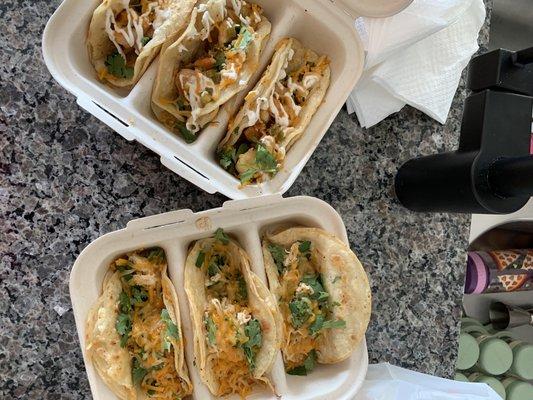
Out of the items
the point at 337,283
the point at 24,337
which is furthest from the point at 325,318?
the point at 24,337

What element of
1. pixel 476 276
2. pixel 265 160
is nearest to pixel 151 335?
pixel 265 160

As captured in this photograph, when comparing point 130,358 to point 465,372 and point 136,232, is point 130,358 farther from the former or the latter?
point 465,372

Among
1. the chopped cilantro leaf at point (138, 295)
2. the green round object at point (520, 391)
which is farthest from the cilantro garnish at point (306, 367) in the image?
the green round object at point (520, 391)

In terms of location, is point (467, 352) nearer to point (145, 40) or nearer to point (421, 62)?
point (421, 62)

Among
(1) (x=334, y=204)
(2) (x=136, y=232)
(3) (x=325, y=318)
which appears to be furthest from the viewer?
(1) (x=334, y=204)

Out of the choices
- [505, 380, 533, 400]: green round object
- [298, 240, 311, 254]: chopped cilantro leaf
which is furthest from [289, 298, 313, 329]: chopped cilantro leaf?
[505, 380, 533, 400]: green round object

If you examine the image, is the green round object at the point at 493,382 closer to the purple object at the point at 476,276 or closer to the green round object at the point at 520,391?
the green round object at the point at 520,391

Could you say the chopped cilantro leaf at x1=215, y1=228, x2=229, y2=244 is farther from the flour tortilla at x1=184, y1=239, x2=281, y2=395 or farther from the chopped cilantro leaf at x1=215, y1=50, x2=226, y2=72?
the chopped cilantro leaf at x1=215, y1=50, x2=226, y2=72
